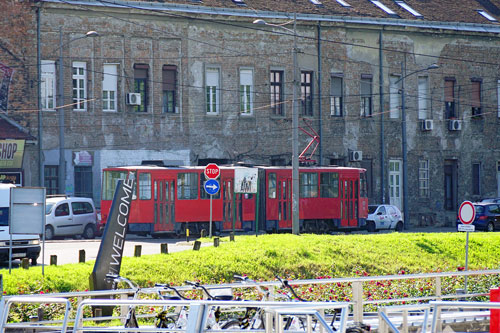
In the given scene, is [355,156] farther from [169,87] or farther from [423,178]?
[169,87]

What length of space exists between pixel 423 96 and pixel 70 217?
22214mm

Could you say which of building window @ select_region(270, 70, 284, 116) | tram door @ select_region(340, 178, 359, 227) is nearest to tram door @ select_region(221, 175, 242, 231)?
tram door @ select_region(340, 178, 359, 227)

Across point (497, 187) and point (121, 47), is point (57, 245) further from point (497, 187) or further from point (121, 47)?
point (497, 187)

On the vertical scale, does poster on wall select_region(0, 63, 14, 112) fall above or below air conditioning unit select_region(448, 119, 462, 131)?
above

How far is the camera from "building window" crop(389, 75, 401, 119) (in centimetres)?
5159

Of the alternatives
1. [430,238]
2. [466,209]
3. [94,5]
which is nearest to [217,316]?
[466,209]

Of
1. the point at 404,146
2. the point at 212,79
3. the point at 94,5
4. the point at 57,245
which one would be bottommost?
the point at 57,245

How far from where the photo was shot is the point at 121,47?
44281 millimetres

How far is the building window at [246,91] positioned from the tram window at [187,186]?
906 cm

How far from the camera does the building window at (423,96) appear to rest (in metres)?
52.6

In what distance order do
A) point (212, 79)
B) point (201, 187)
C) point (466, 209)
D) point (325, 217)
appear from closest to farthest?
point (466, 209), point (201, 187), point (325, 217), point (212, 79)

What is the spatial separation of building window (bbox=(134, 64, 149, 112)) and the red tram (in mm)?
6660

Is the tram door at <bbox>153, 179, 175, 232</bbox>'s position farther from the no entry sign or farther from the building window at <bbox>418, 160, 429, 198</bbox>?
the building window at <bbox>418, 160, 429, 198</bbox>

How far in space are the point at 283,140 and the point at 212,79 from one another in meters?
A: 4.76
